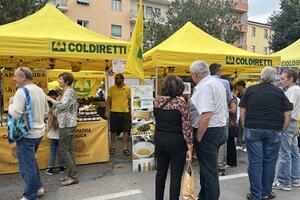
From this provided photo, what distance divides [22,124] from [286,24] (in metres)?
16.8

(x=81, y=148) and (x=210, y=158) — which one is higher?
(x=210, y=158)

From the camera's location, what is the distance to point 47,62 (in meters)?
8.06

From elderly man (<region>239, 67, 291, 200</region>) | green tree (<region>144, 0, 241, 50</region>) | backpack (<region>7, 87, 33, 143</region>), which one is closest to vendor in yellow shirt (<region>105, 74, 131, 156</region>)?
backpack (<region>7, 87, 33, 143</region>)

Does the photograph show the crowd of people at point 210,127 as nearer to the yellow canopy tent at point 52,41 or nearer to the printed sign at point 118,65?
the yellow canopy tent at point 52,41

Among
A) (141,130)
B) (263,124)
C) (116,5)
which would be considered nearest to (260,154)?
(263,124)

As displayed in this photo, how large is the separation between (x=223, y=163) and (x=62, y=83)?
3021 mm

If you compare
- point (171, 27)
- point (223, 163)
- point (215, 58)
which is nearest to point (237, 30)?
point (171, 27)

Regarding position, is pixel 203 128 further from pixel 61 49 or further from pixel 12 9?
pixel 12 9

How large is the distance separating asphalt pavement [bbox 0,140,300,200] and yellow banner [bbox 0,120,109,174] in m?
0.15

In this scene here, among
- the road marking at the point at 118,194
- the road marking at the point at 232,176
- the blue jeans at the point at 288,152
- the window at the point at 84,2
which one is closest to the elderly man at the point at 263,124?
the blue jeans at the point at 288,152

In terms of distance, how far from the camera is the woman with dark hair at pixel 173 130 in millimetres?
3609

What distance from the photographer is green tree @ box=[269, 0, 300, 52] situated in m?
17.0

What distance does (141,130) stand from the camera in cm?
578

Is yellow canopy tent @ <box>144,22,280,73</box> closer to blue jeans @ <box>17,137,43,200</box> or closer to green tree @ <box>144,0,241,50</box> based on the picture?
blue jeans @ <box>17,137,43,200</box>
